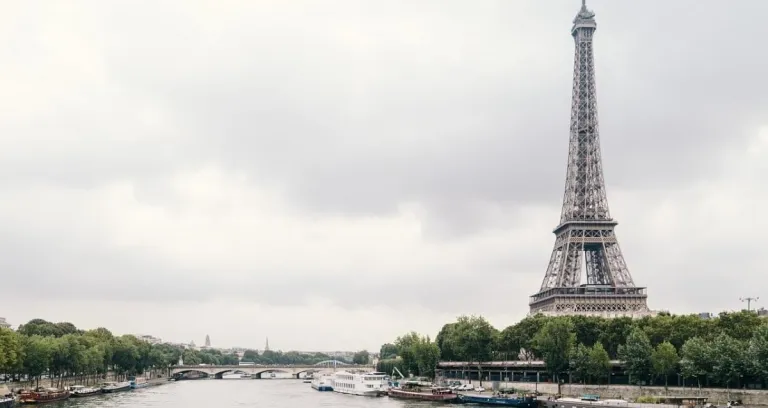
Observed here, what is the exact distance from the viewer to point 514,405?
3681 inches

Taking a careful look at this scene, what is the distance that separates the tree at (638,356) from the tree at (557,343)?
9506 mm

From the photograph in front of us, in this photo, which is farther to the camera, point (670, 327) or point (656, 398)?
point (670, 327)

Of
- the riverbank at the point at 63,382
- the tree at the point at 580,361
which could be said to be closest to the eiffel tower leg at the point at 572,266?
the tree at the point at 580,361

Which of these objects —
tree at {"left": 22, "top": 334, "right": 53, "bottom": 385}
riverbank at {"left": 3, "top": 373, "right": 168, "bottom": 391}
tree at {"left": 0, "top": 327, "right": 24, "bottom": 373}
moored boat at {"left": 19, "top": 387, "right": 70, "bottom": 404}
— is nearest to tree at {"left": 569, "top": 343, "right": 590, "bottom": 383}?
moored boat at {"left": 19, "top": 387, "right": 70, "bottom": 404}

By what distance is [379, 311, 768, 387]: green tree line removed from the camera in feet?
269

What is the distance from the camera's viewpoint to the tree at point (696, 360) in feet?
276

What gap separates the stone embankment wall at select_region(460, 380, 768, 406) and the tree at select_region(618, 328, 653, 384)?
1.93 m

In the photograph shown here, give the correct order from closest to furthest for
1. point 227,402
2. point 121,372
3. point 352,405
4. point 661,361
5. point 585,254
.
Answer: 1. point 661,361
2. point 352,405
3. point 227,402
4. point 585,254
5. point 121,372

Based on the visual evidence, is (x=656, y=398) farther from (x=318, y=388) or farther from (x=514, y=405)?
(x=318, y=388)

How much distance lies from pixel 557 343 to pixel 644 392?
15.2 meters

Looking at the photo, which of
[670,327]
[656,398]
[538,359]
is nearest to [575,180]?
[538,359]

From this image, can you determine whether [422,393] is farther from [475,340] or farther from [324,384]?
[324,384]

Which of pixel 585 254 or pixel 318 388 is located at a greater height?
pixel 585 254

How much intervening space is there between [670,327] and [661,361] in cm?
1322
